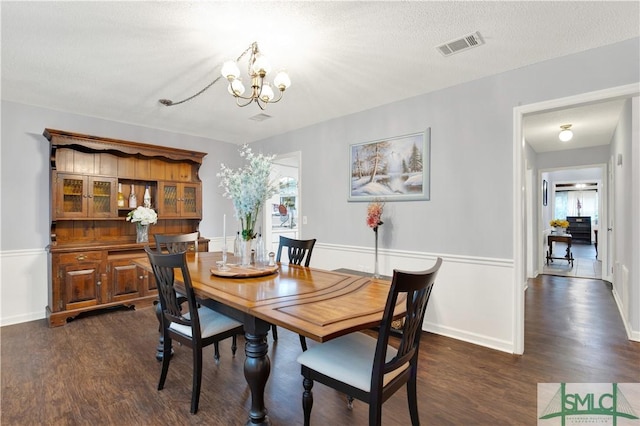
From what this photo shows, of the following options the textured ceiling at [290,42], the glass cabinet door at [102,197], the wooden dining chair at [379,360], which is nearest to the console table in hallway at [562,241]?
the textured ceiling at [290,42]

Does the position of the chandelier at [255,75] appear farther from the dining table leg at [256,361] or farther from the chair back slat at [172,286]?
the dining table leg at [256,361]

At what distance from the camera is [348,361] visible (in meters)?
1.61

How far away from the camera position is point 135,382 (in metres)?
2.37

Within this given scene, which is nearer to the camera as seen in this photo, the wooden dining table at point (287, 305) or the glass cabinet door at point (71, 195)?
the wooden dining table at point (287, 305)

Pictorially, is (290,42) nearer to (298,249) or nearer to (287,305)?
(298,249)

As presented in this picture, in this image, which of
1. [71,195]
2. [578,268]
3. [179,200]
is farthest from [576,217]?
[71,195]

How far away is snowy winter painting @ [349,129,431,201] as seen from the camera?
3.46 meters

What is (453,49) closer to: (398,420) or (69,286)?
(398,420)

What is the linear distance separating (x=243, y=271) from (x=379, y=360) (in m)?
1.21

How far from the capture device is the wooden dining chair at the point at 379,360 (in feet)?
4.51

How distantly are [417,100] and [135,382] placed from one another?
3.60 m

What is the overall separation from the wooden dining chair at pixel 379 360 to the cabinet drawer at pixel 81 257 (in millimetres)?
3304

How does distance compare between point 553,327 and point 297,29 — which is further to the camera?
point 553,327

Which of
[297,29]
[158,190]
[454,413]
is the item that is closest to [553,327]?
[454,413]
